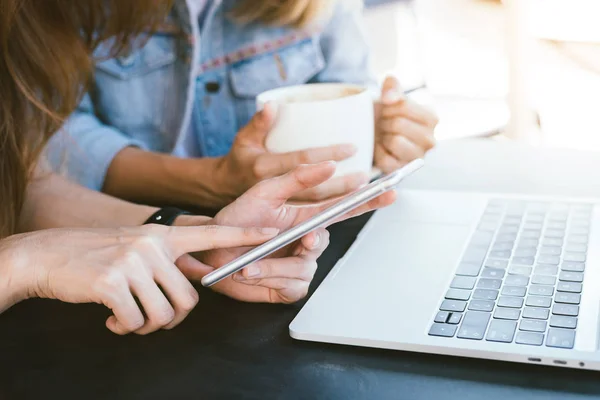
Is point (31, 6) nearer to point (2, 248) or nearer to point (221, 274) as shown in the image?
point (2, 248)

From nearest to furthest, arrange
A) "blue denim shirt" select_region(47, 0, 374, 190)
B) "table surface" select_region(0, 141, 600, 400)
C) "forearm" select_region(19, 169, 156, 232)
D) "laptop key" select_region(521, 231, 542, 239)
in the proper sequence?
"table surface" select_region(0, 141, 600, 400), "laptop key" select_region(521, 231, 542, 239), "forearm" select_region(19, 169, 156, 232), "blue denim shirt" select_region(47, 0, 374, 190)

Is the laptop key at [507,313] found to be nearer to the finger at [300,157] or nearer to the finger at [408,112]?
the finger at [300,157]

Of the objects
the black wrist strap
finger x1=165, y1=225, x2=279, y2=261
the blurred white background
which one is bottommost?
the blurred white background

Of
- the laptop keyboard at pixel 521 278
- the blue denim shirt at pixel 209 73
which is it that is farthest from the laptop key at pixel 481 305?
the blue denim shirt at pixel 209 73

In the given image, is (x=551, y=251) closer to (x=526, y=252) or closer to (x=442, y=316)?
(x=526, y=252)

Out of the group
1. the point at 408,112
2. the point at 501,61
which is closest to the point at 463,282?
the point at 408,112

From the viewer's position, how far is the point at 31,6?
798 millimetres

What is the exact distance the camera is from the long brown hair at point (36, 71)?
2.59 ft

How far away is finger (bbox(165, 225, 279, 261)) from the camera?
56 cm

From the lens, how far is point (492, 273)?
1.86ft

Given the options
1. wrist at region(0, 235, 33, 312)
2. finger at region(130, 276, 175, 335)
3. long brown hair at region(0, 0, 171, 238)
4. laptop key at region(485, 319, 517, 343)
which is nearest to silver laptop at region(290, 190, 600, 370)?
laptop key at region(485, 319, 517, 343)

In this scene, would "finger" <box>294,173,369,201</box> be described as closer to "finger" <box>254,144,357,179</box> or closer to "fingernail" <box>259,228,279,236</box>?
"finger" <box>254,144,357,179</box>

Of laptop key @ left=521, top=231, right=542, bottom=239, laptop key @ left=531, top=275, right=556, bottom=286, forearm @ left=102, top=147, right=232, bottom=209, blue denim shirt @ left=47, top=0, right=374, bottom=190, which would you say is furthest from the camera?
blue denim shirt @ left=47, top=0, right=374, bottom=190

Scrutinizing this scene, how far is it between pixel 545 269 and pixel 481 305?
0.09m
